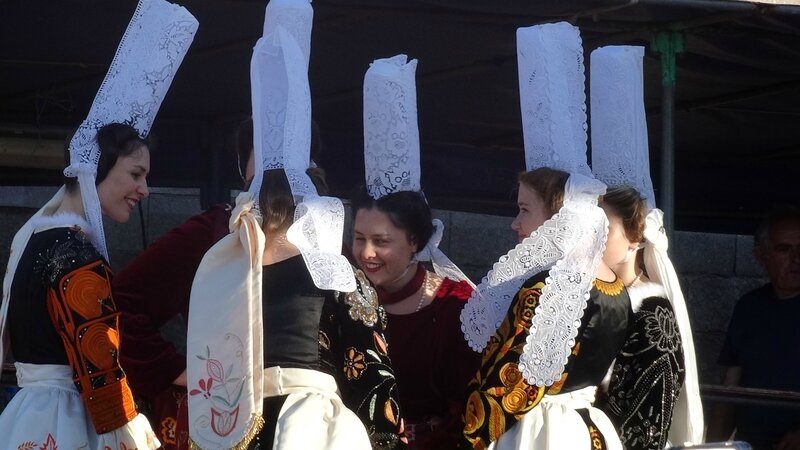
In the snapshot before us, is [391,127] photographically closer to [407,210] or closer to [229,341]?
[407,210]

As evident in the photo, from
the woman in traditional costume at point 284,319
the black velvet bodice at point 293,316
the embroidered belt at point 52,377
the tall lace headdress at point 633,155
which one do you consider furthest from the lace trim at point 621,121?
the embroidered belt at point 52,377

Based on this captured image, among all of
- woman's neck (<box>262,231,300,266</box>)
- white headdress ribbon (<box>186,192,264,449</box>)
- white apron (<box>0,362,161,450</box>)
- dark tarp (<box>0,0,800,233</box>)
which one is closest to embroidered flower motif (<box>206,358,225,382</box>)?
white headdress ribbon (<box>186,192,264,449</box>)

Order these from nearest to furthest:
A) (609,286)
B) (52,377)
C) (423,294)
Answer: (609,286) < (52,377) < (423,294)

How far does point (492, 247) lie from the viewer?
597 cm

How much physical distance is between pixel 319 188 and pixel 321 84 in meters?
1.64

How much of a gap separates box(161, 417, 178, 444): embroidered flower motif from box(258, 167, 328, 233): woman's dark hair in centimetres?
73

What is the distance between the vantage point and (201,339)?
105 inches

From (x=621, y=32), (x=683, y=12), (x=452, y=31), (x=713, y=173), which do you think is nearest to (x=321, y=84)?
(x=452, y=31)

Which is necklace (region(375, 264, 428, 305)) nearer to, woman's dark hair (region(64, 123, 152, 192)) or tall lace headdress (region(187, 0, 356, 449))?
tall lace headdress (region(187, 0, 356, 449))

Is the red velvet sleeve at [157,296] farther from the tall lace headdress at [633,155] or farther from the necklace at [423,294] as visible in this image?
the tall lace headdress at [633,155]

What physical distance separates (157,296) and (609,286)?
1142 millimetres

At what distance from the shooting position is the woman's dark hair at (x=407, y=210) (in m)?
3.15

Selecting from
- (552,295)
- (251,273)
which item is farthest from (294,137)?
(552,295)

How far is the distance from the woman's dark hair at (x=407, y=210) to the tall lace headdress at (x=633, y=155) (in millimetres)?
455
